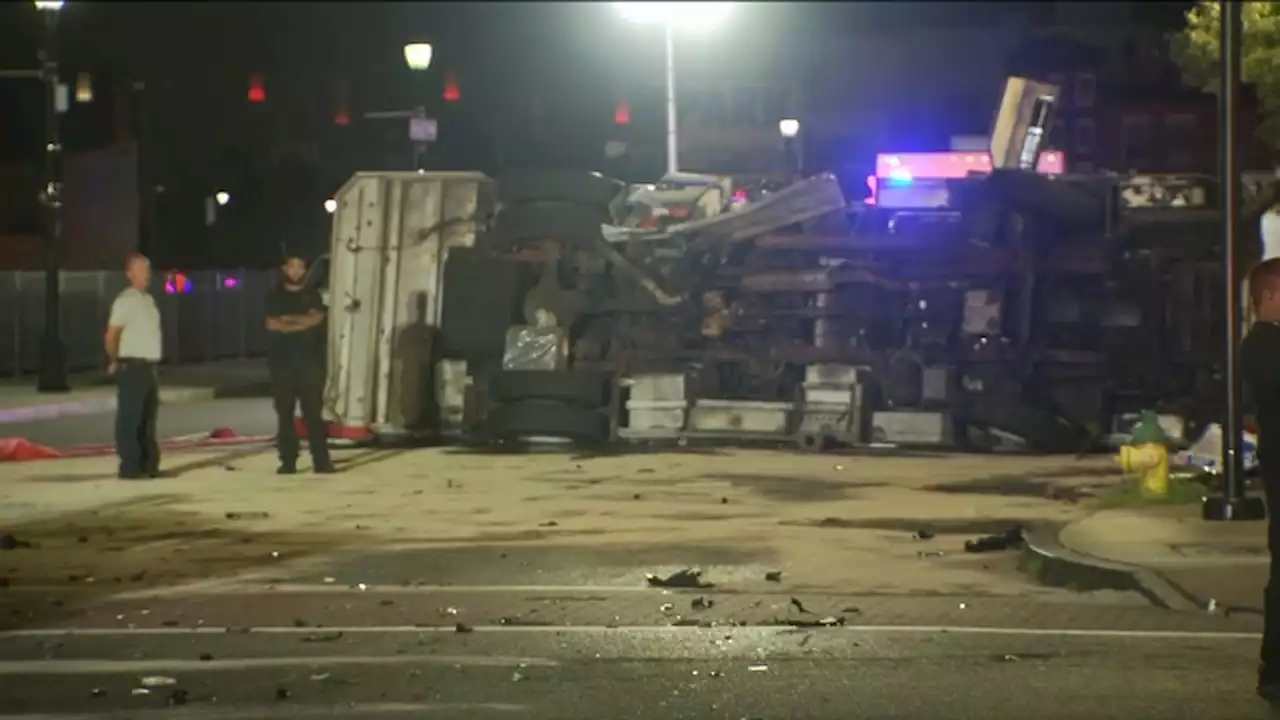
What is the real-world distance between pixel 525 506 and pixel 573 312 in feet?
15.0

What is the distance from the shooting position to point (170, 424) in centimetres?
2369

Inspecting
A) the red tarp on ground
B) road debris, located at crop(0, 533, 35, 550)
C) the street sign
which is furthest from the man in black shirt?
the street sign

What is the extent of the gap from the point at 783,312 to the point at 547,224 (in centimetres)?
248

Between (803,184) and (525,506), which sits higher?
(803,184)

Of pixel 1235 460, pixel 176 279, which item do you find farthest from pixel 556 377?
pixel 176 279

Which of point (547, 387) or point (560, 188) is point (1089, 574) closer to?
point (547, 387)

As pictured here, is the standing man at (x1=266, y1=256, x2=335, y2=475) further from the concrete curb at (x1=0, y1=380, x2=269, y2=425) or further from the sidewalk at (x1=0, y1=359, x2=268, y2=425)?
the sidewalk at (x1=0, y1=359, x2=268, y2=425)

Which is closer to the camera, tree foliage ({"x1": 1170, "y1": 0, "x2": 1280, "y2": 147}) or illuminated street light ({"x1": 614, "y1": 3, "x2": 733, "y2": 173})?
tree foliage ({"x1": 1170, "y1": 0, "x2": 1280, "y2": 147})

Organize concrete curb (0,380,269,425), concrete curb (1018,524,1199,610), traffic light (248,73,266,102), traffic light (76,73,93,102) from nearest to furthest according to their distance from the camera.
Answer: concrete curb (1018,524,1199,610) < concrete curb (0,380,269,425) < traffic light (76,73,93,102) < traffic light (248,73,266,102)

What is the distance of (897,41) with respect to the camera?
2894 inches

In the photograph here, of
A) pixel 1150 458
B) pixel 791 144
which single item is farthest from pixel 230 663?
pixel 791 144

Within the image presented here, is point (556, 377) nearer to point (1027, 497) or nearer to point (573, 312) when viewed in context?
point (573, 312)

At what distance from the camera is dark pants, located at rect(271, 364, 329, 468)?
16344 mm

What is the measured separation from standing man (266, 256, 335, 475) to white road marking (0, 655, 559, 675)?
7.77 meters
